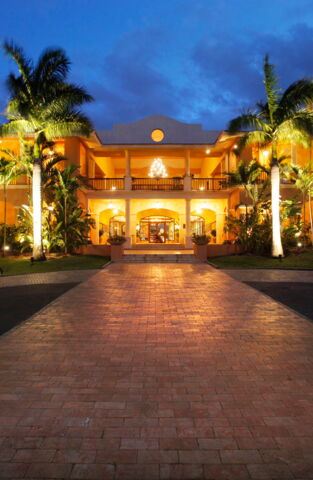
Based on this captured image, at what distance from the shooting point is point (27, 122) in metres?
15.3

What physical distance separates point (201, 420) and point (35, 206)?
1484 centimetres

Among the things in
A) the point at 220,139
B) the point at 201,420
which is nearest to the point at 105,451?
the point at 201,420

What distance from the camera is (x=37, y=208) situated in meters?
15.7

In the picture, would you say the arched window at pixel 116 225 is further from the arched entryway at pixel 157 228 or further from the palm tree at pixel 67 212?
the palm tree at pixel 67 212

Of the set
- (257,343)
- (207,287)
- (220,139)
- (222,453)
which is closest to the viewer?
(222,453)

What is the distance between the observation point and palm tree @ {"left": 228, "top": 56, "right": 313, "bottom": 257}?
14633 millimetres

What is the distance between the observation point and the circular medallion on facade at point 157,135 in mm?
26250

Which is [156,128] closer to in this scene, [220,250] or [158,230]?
[158,230]

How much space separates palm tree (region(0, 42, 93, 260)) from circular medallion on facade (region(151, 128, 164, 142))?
1095 centimetres

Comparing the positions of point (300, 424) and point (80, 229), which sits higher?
point (80, 229)

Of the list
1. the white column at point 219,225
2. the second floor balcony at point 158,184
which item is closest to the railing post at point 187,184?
the second floor balcony at point 158,184

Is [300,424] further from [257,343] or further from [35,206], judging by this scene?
[35,206]

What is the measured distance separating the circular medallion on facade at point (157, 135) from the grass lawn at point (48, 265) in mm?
13773

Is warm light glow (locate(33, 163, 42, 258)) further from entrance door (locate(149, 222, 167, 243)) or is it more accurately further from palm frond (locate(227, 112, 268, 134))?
entrance door (locate(149, 222, 167, 243))
